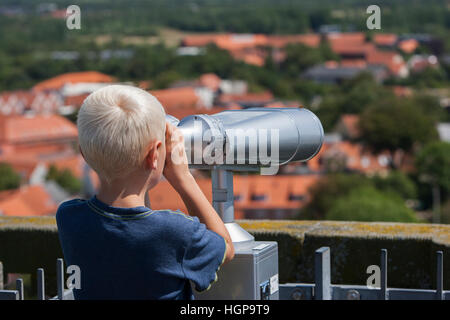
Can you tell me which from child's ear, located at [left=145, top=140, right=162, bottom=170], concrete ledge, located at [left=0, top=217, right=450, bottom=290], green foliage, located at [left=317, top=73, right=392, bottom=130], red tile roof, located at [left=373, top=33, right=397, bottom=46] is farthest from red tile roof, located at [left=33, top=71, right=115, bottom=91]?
child's ear, located at [left=145, top=140, right=162, bottom=170]

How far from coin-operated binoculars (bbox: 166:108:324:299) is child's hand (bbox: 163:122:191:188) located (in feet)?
0.46

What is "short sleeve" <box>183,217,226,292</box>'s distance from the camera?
5.84ft

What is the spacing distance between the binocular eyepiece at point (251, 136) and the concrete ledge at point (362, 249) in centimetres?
147

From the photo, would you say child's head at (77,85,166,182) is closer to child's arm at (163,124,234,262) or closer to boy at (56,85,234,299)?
boy at (56,85,234,299)

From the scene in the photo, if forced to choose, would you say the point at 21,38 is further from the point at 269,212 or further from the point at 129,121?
the point at 129,121

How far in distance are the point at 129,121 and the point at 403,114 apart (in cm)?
7030

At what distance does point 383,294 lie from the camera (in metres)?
2.41

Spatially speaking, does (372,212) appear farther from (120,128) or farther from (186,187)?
(120,128)

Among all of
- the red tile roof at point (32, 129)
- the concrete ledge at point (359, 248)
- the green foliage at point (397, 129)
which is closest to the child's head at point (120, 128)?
the concrete ledge at point (359, 248)

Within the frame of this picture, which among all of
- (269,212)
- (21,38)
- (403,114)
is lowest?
(269,212)

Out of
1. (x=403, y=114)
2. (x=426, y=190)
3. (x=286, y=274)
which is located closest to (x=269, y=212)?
(x=426, y=190)

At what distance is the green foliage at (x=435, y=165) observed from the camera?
187 feet

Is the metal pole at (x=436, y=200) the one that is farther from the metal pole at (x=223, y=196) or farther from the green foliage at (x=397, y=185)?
the metal pole at (x=223, y=196)

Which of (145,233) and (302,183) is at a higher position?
(145,233)
